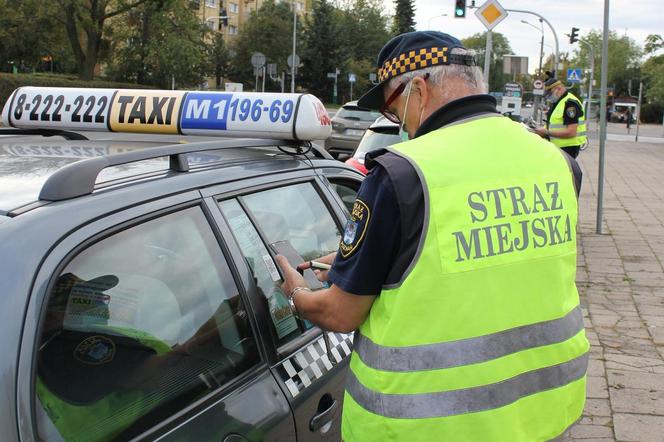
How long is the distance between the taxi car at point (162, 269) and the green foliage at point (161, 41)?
3897 centimetres

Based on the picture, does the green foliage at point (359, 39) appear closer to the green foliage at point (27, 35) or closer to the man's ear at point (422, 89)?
the green foliage at point (27, 35)

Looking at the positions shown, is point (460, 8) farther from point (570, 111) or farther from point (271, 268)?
point (271, 268)

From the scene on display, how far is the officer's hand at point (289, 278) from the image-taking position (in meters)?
2.03

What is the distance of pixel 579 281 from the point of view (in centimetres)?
700

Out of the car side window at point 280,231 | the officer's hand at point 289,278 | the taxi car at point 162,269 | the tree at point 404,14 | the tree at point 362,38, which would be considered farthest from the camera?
the tree at point 404,14

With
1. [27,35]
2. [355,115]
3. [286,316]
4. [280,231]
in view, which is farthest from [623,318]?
[27,35]

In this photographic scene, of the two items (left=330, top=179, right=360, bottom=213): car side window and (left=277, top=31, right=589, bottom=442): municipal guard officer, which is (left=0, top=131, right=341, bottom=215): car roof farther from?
(left=277, top=31, right=589, bottom=442): municipal guard officer

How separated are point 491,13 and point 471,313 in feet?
29.3

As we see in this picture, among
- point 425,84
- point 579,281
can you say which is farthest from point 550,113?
point 425,84

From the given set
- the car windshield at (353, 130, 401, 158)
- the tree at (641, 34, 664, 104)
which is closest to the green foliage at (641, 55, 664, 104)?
the tree at (641, 34, 664, 104)

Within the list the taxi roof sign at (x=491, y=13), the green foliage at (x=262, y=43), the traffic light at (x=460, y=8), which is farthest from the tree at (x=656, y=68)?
the taxi roof sign at (x=491, y=13)

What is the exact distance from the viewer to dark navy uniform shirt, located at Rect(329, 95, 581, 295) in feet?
5.43

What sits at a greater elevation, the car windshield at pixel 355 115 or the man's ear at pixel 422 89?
the car windshield at pixel 355 115

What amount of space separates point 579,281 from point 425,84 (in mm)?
5645
